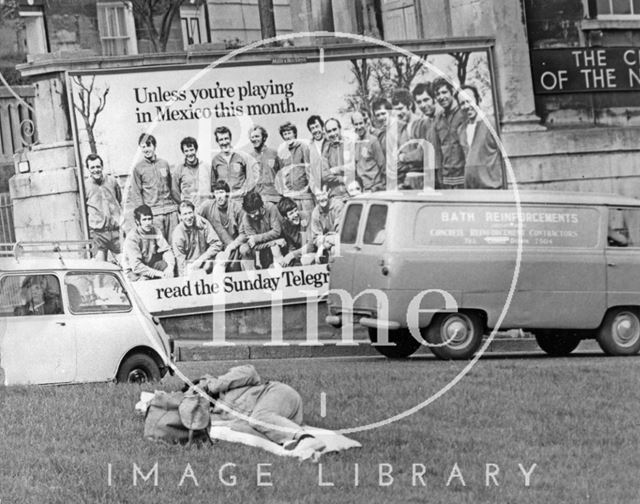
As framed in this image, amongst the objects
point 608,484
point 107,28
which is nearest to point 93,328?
point 608,484

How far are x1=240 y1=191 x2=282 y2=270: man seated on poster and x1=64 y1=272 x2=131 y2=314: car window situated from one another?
769 cm

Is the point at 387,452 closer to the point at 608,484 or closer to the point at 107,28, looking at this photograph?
the point at 608,484

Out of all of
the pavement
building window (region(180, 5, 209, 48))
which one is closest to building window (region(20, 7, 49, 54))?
building window (region(180, 5, 209, 48))

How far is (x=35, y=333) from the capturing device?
15336mm

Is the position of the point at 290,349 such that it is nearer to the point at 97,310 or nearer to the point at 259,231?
the point at 259,231

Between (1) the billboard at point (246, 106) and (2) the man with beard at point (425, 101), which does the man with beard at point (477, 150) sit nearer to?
(1) the billboard at point (246, 106)

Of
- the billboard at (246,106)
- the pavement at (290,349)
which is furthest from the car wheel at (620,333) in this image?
the billboard at (246,106)

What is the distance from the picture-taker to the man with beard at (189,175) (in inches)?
930

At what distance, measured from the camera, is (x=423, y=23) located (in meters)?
28.6

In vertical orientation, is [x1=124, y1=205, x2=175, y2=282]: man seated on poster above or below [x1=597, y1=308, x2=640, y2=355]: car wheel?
above

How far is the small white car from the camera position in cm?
1519

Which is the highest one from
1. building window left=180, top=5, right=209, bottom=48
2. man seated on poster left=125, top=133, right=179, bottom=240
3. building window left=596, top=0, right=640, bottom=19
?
building window left=180, top=5, right=209, bottom=48

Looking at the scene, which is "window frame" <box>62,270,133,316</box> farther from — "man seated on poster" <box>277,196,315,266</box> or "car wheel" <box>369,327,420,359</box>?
"man seated on poster" <box>277,196,315,266</box>

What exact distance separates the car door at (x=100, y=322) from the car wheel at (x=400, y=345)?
16.9 feet
